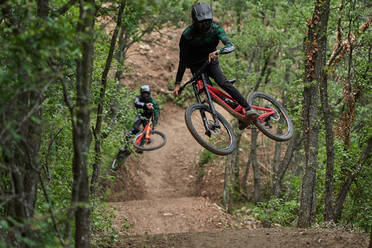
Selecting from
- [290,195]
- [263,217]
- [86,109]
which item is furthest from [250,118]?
[290,195]

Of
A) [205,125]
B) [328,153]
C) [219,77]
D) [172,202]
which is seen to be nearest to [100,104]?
[205,125]

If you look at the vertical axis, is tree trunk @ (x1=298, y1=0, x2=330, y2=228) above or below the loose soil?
above

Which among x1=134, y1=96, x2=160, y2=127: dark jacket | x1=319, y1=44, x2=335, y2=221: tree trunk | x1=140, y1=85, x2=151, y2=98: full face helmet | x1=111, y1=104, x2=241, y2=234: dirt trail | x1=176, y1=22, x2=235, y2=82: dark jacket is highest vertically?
x1=176, y1=22, x2=235, y2=82: dark jacket

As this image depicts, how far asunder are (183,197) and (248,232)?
34.4 ft

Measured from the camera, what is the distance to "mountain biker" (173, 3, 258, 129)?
23.9 ft

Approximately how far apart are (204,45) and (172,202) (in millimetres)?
10751

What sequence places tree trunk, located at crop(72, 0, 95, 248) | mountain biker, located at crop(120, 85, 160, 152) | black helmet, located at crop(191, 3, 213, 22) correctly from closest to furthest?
tree trunk, located at crop(72, 0, 95, 248) < black helmet, located at crop(191, 3, 213, 22) < mountain biker, located at crop(120, 85, 160, 152)

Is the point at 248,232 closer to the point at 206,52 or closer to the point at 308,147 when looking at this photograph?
the point at 308,147

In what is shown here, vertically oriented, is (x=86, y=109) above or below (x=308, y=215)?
above

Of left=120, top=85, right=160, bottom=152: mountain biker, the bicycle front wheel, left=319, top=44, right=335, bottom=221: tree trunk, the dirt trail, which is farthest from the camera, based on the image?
the dirt trail

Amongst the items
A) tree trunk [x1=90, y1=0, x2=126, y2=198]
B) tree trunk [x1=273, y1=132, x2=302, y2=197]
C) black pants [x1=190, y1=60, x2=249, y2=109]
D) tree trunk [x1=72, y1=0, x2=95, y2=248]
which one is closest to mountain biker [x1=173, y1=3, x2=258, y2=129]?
black pants [x1=190, y1=60, x2=249, y2=109]

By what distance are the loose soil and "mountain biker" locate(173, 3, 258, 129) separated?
2.34 meters

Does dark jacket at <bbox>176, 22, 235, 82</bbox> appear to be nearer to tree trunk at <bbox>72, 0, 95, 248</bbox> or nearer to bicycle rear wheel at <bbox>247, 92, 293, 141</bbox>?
bicycle rear wheel at <bbox>247, 92, 293, 141</bbox>

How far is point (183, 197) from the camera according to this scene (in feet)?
62.6
